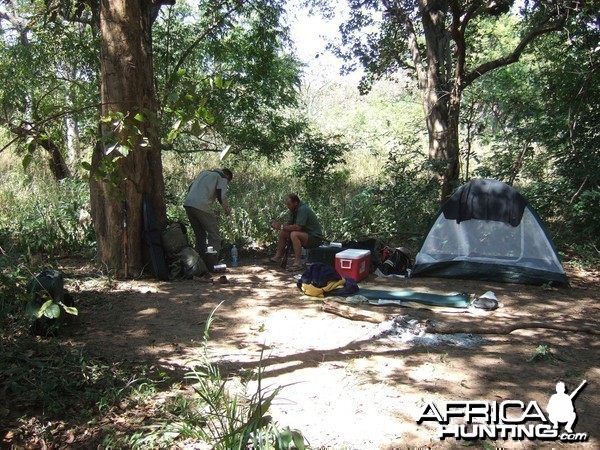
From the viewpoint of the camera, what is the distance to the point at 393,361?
12.4 ft

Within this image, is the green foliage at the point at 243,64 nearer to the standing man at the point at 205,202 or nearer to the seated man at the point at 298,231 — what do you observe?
the standing man at the point at 205,202

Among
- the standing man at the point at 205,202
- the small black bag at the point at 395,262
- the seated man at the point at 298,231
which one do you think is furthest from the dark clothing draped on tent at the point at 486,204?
the standing man at the point at 205,202

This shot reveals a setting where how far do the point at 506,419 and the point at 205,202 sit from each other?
17.4 ft

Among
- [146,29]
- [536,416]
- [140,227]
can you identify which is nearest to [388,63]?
[146,29]

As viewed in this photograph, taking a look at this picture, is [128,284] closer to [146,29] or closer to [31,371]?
[31,371]

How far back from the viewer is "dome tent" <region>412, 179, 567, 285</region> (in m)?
6.43

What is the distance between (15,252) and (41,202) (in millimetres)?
1464

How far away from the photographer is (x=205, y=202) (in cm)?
727

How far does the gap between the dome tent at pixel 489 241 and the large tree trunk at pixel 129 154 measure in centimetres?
381

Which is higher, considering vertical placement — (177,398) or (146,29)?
(146,29)

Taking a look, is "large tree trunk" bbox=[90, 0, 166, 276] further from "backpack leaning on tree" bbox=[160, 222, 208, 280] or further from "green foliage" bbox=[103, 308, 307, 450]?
"green foliage" bbox=[103, 308, 307, 450]

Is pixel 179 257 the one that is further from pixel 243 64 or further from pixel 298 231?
pixel 243 64

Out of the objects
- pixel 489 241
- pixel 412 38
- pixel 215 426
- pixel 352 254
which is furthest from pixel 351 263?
pixel 412 38

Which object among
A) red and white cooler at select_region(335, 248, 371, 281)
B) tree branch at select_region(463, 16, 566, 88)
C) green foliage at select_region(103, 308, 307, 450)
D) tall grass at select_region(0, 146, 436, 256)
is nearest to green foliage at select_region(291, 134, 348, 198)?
tall grass at select_region(0, 146, 436, 256)
